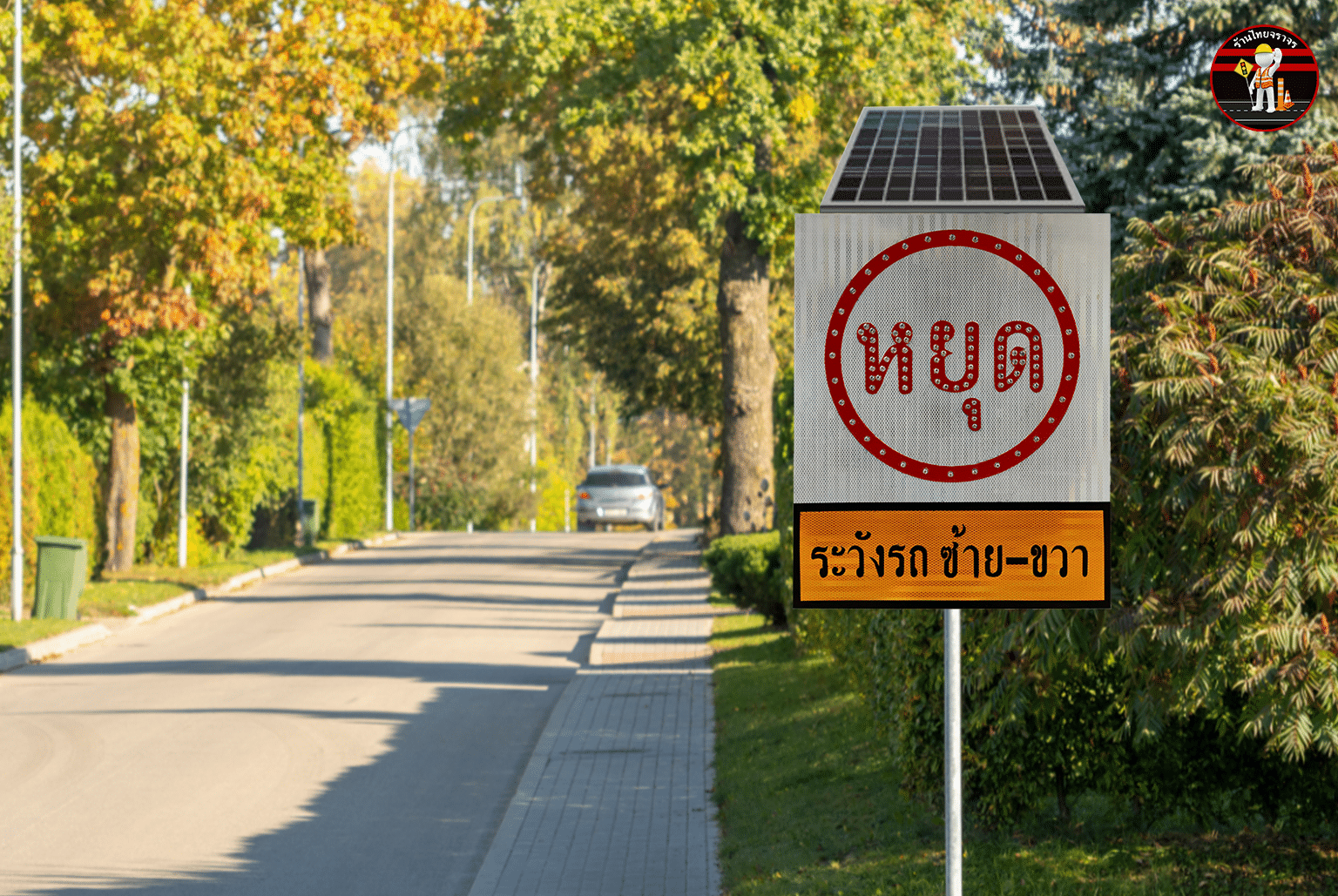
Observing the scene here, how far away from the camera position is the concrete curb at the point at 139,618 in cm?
1598

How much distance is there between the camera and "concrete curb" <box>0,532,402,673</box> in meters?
16.0

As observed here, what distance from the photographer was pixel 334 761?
423 inches

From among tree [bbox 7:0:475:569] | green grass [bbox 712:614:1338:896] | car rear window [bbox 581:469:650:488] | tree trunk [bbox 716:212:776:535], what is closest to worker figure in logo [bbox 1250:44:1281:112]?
green grass [bbox 712:614:1338:896]

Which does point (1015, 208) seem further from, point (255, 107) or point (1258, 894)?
point (255, 107)

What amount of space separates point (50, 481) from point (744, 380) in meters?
10.1

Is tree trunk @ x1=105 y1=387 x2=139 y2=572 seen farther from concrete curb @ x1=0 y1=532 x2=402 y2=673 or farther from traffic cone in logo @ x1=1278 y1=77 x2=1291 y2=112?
traffic cone in logo @ x1=1278 y1=77 x2=1291 y2=112

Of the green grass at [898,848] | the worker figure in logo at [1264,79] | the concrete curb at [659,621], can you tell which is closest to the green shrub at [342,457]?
the concrete curb at [659,621]

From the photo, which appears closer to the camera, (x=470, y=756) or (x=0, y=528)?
(x=470, y=756)

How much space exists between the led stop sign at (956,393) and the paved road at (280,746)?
428cm

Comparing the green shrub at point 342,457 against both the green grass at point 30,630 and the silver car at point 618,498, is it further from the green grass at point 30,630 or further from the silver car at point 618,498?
the green grass at point 30,630

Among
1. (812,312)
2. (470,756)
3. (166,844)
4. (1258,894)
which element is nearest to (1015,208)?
(812,312)

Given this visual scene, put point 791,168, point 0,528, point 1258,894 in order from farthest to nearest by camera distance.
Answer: point 791,168 < point 0,528 < point 1258,894

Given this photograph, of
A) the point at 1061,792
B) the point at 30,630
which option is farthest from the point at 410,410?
the point at 1061,792

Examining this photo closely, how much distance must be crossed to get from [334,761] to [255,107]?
14774 millimetres
